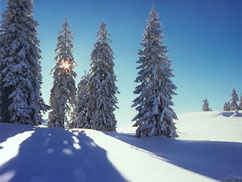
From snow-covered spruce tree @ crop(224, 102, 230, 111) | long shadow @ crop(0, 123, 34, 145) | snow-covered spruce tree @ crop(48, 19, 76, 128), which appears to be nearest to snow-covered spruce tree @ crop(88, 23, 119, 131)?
snow-covered spruce tree @ crop(48, 19, 76, 128)

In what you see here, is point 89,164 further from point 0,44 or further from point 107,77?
point 107,77

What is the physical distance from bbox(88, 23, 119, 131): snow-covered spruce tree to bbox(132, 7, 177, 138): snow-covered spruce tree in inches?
255

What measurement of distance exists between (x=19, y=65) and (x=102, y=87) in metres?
9.07

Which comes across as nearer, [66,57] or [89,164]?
[89,164]

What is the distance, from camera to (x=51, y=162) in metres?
3.64

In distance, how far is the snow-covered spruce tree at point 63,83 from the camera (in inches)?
789

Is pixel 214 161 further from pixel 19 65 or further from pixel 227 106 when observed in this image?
pixel 227 106

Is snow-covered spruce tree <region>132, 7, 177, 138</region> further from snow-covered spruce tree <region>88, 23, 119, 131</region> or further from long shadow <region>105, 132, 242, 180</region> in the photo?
snow-covered spruce tree <region>88, 23, 119, 131</region>

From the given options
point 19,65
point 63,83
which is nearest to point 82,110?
point 63,83

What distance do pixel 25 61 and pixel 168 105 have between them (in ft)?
42.4

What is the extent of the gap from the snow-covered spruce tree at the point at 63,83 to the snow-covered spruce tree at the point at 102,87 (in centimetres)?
298

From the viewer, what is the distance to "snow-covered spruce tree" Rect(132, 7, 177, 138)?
471 inches

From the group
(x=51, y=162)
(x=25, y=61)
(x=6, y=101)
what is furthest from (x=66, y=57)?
(x=51, y=162)

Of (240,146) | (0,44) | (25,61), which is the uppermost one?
(0,44)
